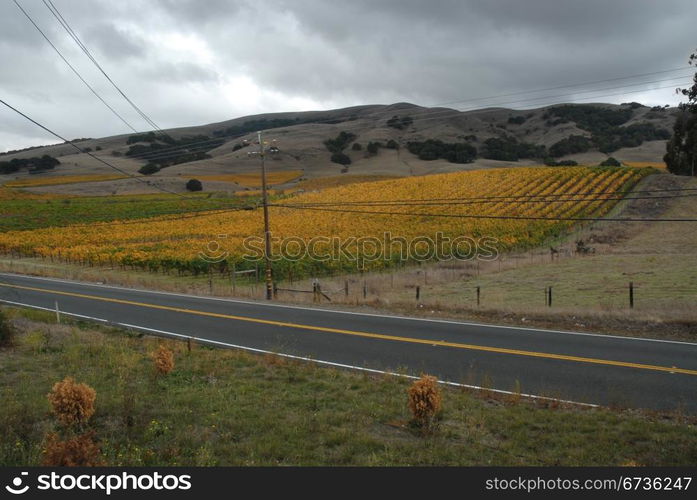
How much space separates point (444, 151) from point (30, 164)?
9027 centimetres

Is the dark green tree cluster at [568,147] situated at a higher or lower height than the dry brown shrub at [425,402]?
higher

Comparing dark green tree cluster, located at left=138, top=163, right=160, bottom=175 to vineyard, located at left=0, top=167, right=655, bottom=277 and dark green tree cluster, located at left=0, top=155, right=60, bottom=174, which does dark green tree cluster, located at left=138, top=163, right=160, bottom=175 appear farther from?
vineyard, located at left=0, top=167, right=655, bottom=277

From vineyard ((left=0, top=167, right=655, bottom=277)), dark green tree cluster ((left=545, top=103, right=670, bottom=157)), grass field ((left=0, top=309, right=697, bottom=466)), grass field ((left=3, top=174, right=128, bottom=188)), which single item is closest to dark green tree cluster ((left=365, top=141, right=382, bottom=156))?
dark green tree cluster ((left=545, top=103, right=670, bottom=157))

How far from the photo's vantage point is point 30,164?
4461 inches

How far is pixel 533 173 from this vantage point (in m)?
74.8

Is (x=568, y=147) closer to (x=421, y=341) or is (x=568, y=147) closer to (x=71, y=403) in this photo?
(x=421, y=341)

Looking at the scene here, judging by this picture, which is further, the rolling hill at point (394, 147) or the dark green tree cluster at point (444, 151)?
the dark green tree cluster at point (444, 151)

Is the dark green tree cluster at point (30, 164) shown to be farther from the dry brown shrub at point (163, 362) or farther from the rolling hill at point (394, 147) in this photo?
the dry brown shrub at point (163, 362)

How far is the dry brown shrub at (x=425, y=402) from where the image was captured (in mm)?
7852

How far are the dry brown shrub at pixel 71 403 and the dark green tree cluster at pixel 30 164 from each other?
120 metres

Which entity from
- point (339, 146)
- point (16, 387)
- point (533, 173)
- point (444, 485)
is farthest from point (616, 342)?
point (339, 146)

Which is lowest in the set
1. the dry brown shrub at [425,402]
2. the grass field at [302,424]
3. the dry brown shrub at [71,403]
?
the grass field at [302,424]

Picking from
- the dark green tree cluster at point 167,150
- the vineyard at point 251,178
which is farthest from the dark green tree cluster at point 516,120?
the dark green tree cluster at point 167,150

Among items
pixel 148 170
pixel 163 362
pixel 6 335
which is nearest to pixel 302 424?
pixel 163 362
